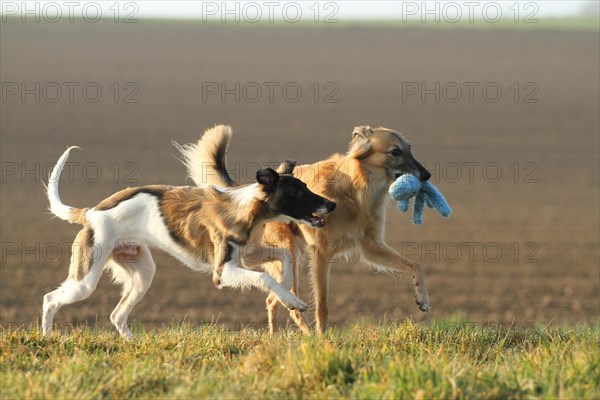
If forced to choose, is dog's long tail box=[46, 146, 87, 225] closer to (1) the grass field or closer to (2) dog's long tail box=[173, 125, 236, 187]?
(2) dog's long tail box=[173, 125, 236, 187]

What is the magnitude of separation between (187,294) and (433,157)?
14.1 metres

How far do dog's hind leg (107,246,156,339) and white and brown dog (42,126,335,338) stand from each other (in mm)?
123

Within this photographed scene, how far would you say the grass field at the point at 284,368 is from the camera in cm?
537

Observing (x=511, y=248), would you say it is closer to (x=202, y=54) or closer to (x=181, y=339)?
(x=181, y=339)

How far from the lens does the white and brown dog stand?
792cm

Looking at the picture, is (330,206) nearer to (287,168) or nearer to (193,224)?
(287,168)

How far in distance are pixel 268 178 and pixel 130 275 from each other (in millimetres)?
1795

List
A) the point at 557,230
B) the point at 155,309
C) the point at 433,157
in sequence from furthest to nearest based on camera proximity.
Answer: the point at 433,157 < the point at 557,230 < the point at 155,309

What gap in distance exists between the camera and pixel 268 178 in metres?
7.87

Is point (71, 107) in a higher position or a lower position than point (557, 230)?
higher

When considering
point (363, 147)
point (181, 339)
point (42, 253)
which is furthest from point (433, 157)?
point (181, 339)

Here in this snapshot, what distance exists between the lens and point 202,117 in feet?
117

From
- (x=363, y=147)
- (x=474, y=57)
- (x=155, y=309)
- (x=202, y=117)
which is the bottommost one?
(x=155, y=309)

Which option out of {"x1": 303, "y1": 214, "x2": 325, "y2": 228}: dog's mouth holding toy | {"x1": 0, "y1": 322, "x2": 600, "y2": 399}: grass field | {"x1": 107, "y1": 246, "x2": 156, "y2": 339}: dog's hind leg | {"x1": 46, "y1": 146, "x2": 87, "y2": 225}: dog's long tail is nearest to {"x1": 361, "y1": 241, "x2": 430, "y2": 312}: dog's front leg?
{"x1": 303, "y1": 214, "x2": 325, "y2": 228}: dog's mouth holding toy
